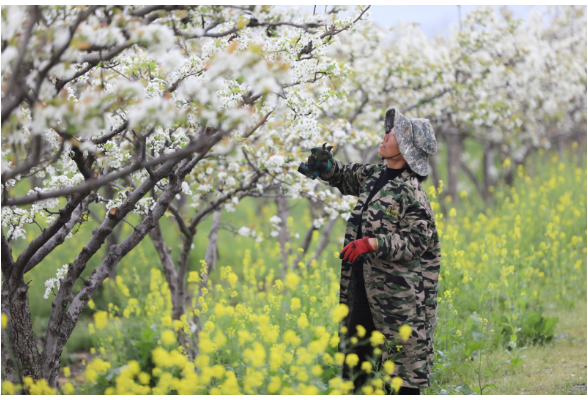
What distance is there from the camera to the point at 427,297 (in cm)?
347

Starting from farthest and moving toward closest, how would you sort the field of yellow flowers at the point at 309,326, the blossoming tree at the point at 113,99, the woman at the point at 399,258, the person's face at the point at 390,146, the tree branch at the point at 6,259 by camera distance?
the person's face at the point at 390,146 < the woman at the point at 399,258 < the tree branch at the point at 6,259 < the field of yellow flowers at the point at 309,326 < the blossoming tree at the point at 113,99

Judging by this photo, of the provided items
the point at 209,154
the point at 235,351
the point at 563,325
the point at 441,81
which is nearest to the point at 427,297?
the point at 235,351

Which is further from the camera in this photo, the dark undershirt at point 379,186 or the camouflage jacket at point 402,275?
the dark undershirt at point 379,186

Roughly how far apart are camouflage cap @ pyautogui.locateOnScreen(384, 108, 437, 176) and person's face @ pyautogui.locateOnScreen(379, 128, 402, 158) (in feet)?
0.12

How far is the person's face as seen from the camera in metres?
3.41

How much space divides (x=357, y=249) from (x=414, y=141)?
78 cm

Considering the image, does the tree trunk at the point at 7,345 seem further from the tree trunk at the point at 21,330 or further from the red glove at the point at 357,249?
the red glove at the point at 357,249

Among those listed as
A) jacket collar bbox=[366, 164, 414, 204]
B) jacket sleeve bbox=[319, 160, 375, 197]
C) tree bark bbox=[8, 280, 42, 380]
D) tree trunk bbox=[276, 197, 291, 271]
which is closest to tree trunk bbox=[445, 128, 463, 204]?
tree trunk bbox=[276, 197, 291, 271]

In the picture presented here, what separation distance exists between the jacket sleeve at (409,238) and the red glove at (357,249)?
0.06m

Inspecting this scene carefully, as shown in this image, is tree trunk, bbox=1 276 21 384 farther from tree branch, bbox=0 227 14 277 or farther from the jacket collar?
the jacket collar

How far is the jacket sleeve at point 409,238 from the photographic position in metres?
3.16

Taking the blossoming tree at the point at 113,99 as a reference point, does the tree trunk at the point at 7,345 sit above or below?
below

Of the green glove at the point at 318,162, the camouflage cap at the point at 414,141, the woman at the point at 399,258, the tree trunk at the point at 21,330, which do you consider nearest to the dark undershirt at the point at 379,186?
the woman at the point at 399,258

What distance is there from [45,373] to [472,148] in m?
20.0
